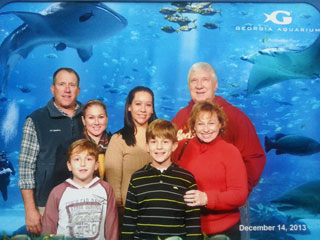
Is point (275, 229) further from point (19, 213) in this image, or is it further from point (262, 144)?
point (19, 213)

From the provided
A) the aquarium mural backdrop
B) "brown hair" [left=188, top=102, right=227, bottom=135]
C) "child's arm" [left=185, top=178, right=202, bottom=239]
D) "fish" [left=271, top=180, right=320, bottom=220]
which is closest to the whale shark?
the aquarium mural backdrop

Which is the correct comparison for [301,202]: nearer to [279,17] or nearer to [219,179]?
[219,179]

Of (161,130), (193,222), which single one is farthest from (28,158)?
(193,222)

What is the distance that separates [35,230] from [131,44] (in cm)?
126

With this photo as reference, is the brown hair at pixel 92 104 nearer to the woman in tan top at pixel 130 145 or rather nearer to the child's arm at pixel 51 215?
the woman in tan top at pixel 130 145

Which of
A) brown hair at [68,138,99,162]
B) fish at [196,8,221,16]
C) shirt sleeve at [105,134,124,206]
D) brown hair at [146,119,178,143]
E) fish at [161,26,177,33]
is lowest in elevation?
shirt sleeve at [105,134,124,206]

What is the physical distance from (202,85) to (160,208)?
Result: 784mm

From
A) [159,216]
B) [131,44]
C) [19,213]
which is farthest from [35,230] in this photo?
[131,44]

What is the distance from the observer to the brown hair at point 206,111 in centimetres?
230

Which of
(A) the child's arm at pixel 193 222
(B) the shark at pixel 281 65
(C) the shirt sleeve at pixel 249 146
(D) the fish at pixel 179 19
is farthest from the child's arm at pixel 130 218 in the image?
(D) the fish at pixel 179 19

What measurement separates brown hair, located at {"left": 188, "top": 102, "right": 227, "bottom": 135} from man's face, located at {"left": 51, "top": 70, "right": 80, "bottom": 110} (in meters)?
0.72

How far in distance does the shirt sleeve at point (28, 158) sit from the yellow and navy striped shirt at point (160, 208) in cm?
62

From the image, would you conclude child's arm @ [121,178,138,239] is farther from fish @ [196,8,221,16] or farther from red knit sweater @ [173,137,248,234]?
fish @ [196,8,221,16]

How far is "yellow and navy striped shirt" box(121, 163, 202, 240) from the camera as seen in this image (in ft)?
6.98
